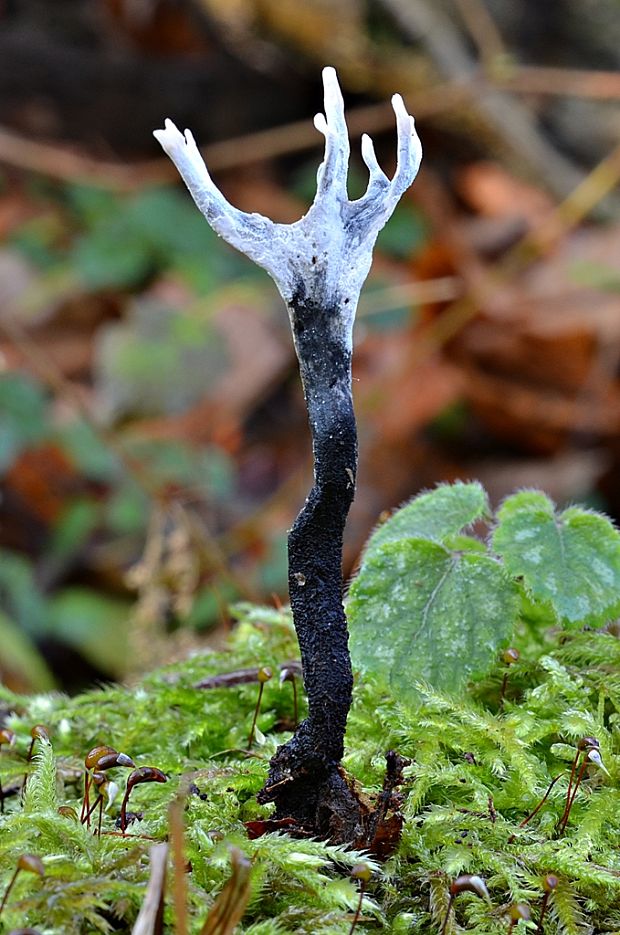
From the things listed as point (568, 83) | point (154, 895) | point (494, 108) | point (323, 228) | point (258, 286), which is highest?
point (494, 108)

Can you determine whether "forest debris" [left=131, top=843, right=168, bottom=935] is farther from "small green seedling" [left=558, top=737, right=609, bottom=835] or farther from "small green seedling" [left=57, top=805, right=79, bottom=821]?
"small green seedling" [left=558, top=737, right=609, bottom=835]

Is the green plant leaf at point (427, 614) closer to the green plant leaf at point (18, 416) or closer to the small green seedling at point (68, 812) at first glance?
the small green seedling at point (68, 812)

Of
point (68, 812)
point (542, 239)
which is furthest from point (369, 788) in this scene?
point (542, 239)

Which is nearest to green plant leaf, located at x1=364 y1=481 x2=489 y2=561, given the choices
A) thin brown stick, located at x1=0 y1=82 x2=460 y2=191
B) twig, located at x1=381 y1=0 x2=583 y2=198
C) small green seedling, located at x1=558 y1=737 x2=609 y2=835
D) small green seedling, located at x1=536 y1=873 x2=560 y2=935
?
small green seedling, located at x1=558 y1=737 x2=609 y2=835

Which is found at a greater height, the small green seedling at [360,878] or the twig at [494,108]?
the twig at [494,108]

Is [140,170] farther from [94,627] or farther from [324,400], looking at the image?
[324,400]

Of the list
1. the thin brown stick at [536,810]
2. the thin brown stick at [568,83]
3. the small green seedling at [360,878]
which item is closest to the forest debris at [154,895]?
the small green seedling at [360,878]

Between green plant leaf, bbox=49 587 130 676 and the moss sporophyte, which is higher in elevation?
green plant leaf, bbox=49 587 130 676

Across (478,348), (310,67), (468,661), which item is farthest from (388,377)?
(468,661)
